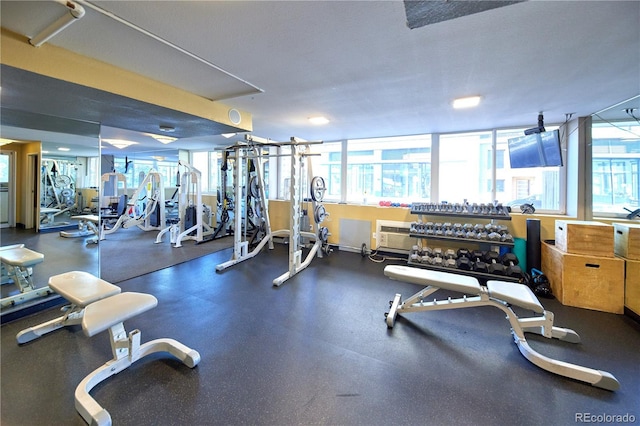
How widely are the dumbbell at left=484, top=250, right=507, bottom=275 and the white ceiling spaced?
6.60 feet

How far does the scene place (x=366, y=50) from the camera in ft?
6.40

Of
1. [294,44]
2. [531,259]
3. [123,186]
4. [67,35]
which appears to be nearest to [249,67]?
[294,44]

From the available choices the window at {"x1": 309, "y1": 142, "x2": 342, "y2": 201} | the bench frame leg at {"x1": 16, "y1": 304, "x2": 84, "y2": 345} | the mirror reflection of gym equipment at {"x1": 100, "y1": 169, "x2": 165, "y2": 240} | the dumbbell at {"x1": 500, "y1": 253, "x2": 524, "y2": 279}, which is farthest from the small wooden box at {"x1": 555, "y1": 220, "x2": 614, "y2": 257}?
the mirror reflection of gym equipment at {"x1": 100, "y1": 169, "x2": 165, "y2": 240}

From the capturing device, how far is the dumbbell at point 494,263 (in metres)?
3.50

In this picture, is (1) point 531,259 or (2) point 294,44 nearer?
(2) point 294,44

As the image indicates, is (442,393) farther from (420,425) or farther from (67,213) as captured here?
(67,213)

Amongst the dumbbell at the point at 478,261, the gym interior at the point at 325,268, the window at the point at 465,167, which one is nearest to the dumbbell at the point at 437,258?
the gym interior at the point at 325,268

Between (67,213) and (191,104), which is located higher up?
(191,104)

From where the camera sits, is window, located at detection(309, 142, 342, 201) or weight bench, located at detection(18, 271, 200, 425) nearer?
weight bench, located at detection(18, 271, 200, 425)

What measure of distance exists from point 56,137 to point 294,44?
138 inches

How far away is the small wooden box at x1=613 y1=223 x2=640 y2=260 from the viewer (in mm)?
2646

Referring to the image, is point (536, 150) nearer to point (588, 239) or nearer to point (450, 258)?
point (588, 239)

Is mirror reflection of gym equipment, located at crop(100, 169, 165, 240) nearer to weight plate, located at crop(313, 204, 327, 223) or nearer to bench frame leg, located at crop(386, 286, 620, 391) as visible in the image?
weight plate, located at crop(313, 204, 327, 223)

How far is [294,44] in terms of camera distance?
1888 millimetres
